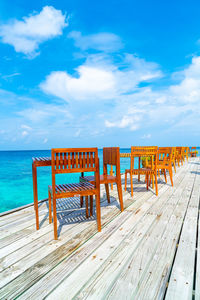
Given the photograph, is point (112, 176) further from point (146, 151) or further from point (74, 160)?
point (146, 151)

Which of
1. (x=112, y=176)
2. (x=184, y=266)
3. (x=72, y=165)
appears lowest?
(x=184, y=266)

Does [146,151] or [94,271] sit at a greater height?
[146,151]

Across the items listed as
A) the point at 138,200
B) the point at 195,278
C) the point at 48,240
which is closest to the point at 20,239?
the point at 48,240

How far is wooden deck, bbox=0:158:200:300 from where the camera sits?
1.15 meters

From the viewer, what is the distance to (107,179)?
8.34 ft

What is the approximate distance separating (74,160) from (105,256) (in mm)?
948

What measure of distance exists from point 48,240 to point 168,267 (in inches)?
45.9

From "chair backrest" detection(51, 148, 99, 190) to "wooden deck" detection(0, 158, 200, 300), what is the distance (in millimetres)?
641

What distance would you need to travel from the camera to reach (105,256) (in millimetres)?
1523

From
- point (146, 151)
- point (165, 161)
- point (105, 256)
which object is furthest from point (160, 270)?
point (165, 161)

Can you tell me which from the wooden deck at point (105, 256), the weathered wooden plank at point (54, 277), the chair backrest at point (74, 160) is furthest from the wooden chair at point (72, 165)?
the weathered wooden plank at point (54, 277)

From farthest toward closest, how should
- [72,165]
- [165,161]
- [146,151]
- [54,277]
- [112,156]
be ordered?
[165,161] < [146,151] < [112,156] < [72,165] < [54,277]

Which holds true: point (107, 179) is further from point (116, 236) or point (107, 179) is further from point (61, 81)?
point (61, 81)

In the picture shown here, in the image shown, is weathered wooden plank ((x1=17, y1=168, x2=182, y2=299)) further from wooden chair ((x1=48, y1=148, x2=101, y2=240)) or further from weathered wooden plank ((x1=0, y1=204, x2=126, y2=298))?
wooden chair ((x1=48, y1=148, x2=101, y2=240))
